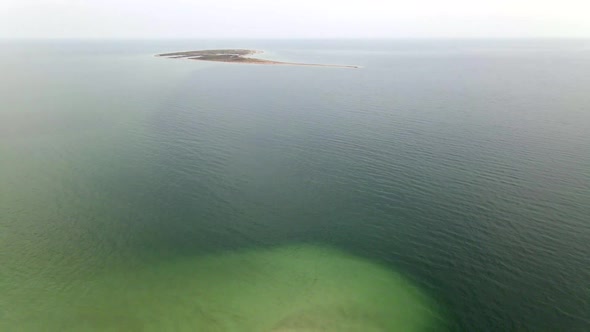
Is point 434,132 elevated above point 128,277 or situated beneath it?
elevated above

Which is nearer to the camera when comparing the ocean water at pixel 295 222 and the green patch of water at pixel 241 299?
the green patch of water at pixel 241 299

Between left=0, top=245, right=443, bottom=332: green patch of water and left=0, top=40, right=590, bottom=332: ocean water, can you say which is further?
left=0, top=40, right=590, bottom=332: ocean water

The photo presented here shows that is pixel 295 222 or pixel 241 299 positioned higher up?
pixel 295 222

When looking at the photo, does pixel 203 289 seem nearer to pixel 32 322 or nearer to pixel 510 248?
pixel 32 322

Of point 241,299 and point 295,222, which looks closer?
point 241,299

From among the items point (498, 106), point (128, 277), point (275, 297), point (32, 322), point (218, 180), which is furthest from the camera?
point (498, 106)

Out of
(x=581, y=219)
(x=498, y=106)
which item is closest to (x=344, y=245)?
(x=581, y=219)

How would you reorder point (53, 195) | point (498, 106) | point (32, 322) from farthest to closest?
point (498, 106)
point (53, 195)
point (32, 322)

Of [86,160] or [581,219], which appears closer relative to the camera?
[581,219]
